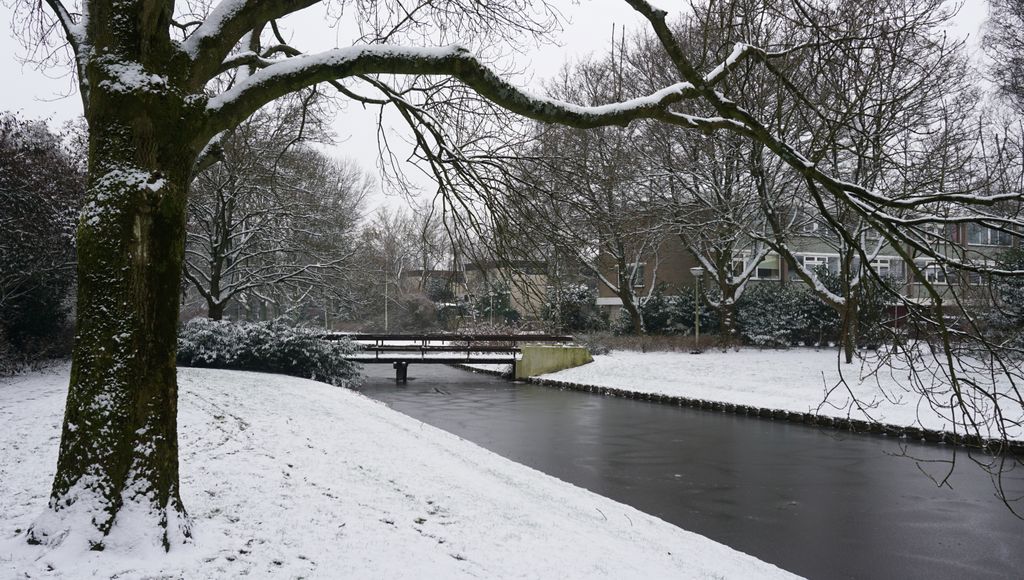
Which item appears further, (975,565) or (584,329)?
(584,329)

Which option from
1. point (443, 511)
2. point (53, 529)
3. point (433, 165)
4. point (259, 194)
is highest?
point (259, 194)

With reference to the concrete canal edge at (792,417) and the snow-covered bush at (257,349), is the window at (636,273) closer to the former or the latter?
the concrete canal edge at (792,417)

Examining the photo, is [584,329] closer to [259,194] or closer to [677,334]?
[677,334]

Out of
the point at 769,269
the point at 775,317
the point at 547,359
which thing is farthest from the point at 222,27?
the point at 769,269

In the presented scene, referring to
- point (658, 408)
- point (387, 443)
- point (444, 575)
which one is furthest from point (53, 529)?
point (658, 408)

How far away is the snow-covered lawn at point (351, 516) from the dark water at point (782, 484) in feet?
4.02

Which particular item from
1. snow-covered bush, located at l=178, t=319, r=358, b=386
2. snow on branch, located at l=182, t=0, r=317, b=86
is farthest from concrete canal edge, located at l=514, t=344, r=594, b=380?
snow on branch, located at l=182, t=0, r=317, b=86

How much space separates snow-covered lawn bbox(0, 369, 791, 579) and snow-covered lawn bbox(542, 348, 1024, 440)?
32.3ft

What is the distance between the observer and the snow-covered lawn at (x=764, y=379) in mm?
16444

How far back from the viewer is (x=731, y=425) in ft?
55.5

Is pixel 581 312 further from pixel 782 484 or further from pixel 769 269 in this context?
pixel 782 484

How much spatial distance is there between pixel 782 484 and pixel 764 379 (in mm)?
12319

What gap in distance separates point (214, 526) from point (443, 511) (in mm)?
2263

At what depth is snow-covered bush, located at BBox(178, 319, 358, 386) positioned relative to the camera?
2033 cm
